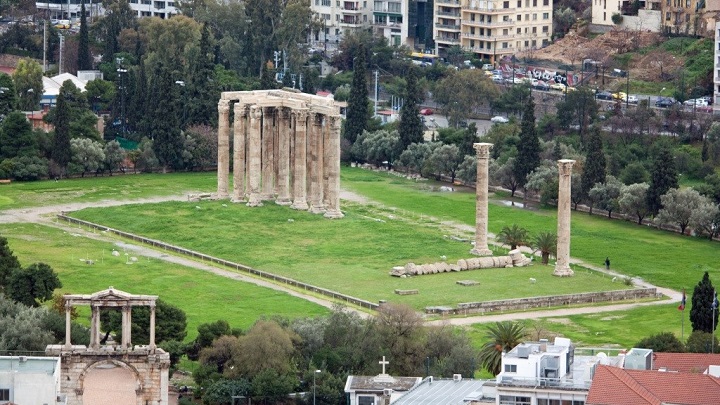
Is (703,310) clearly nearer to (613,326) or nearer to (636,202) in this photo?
(613,326)

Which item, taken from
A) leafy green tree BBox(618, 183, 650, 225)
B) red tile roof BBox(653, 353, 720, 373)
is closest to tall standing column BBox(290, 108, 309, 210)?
leafy green tree BBox(618, 183, 650, 225)

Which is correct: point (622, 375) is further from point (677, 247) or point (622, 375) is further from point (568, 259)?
point (677, 247)

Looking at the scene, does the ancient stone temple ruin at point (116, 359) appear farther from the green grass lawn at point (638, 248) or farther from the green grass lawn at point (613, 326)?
the green grass lawn at point (638, 248)

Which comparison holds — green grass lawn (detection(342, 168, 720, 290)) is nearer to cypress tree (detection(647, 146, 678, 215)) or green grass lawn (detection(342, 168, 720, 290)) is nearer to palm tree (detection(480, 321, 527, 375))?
cypress tree (detection(647, 146, 678, 215))

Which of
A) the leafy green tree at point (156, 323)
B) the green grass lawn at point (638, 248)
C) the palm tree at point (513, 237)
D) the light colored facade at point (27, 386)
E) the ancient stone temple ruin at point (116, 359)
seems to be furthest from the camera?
the palm tree at point (513, 237)

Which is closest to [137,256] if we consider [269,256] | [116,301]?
[269,256]

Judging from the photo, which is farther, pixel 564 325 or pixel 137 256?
pixel 137 256

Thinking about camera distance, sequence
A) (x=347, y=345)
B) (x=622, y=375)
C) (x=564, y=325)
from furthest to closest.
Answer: (x=564, y=325)
(x=347, y=345)
(x=622, y=375)

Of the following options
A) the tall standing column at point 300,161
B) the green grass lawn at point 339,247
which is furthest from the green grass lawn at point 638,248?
the tall standing column at point 300,161
